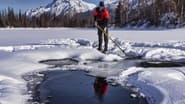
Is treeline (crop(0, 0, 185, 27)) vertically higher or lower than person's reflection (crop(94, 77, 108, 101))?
higher

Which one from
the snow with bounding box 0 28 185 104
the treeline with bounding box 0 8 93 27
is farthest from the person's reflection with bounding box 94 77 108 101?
the treeline with bounding box 0 8 93 27

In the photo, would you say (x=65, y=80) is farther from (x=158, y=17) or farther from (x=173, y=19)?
(x=158, y=17)

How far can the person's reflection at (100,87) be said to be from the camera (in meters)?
8.84

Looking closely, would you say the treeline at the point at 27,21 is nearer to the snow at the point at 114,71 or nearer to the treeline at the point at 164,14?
the treeline at the point at 164,14

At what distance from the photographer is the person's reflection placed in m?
8.84

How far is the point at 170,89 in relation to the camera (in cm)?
838

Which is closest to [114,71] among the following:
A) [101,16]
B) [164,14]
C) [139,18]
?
[101,16]

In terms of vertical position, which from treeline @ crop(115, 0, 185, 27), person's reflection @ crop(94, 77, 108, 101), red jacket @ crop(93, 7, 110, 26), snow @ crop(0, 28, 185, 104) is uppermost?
treeline @ crop(115, 0, 185, 27)

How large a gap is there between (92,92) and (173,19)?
63.2 metres

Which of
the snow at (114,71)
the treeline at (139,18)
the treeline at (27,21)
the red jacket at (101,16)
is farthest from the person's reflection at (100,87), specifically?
the treeline at (27,21)

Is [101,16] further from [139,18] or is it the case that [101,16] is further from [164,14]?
[139,18]

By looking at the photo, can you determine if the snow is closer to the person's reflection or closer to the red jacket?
the person's reflection

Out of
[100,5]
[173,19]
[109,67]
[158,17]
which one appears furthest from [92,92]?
[158,17]

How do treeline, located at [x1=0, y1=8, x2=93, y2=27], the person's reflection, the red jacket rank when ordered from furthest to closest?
treeline, located at [x1=0, y1=8, x2=93, y2=27]
the red jacket
the person's reflection
